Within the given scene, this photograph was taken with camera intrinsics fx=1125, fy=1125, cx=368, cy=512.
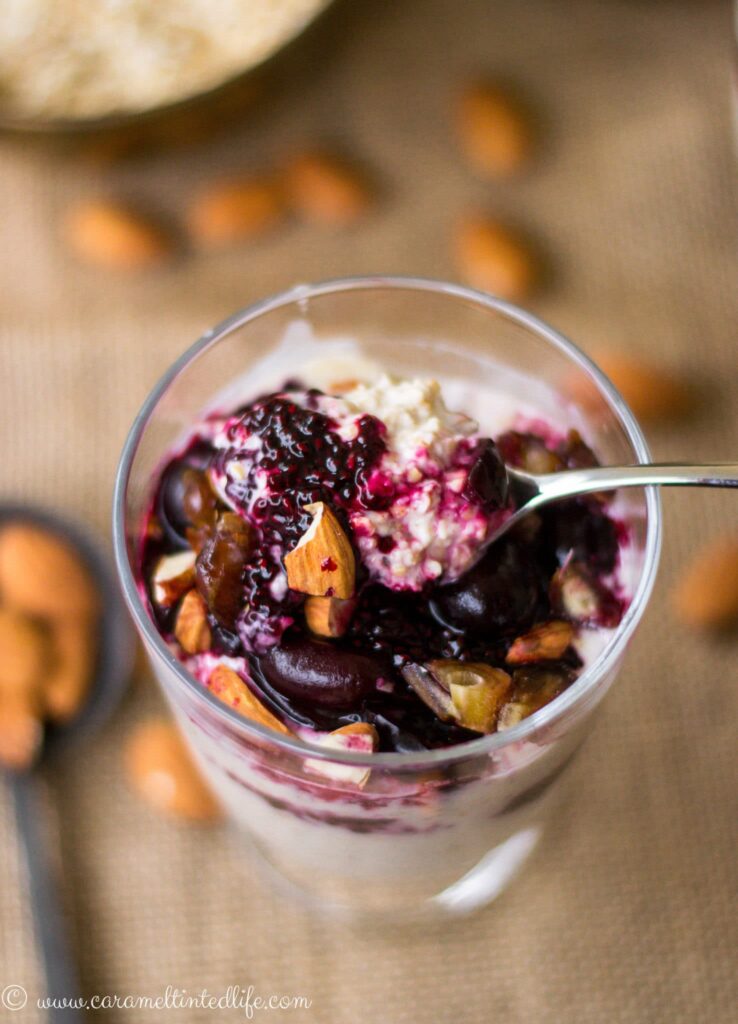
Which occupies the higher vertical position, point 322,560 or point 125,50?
point 125,50

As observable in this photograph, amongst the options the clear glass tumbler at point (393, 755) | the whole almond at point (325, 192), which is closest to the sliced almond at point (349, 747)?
the clear glass tumbler at point (393, 755)

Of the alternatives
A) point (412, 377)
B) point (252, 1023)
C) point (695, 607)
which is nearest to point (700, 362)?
point (695, 607)

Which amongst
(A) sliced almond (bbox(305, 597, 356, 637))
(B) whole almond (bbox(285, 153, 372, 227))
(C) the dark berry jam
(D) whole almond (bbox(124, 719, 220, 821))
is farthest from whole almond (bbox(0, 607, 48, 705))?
(B) whole almond (bbox(285, 153, 372, 227))

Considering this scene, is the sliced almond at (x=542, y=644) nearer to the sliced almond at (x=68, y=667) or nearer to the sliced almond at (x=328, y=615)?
the sliced almond at (x=328, y=615)

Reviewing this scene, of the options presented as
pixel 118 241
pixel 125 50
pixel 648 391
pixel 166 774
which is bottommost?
pixel 166 774

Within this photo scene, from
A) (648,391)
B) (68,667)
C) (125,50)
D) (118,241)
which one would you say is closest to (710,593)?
(648,391)

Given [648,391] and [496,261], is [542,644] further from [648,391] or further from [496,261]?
[496,261]

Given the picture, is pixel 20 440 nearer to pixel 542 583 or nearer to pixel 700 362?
pixel 542 583
